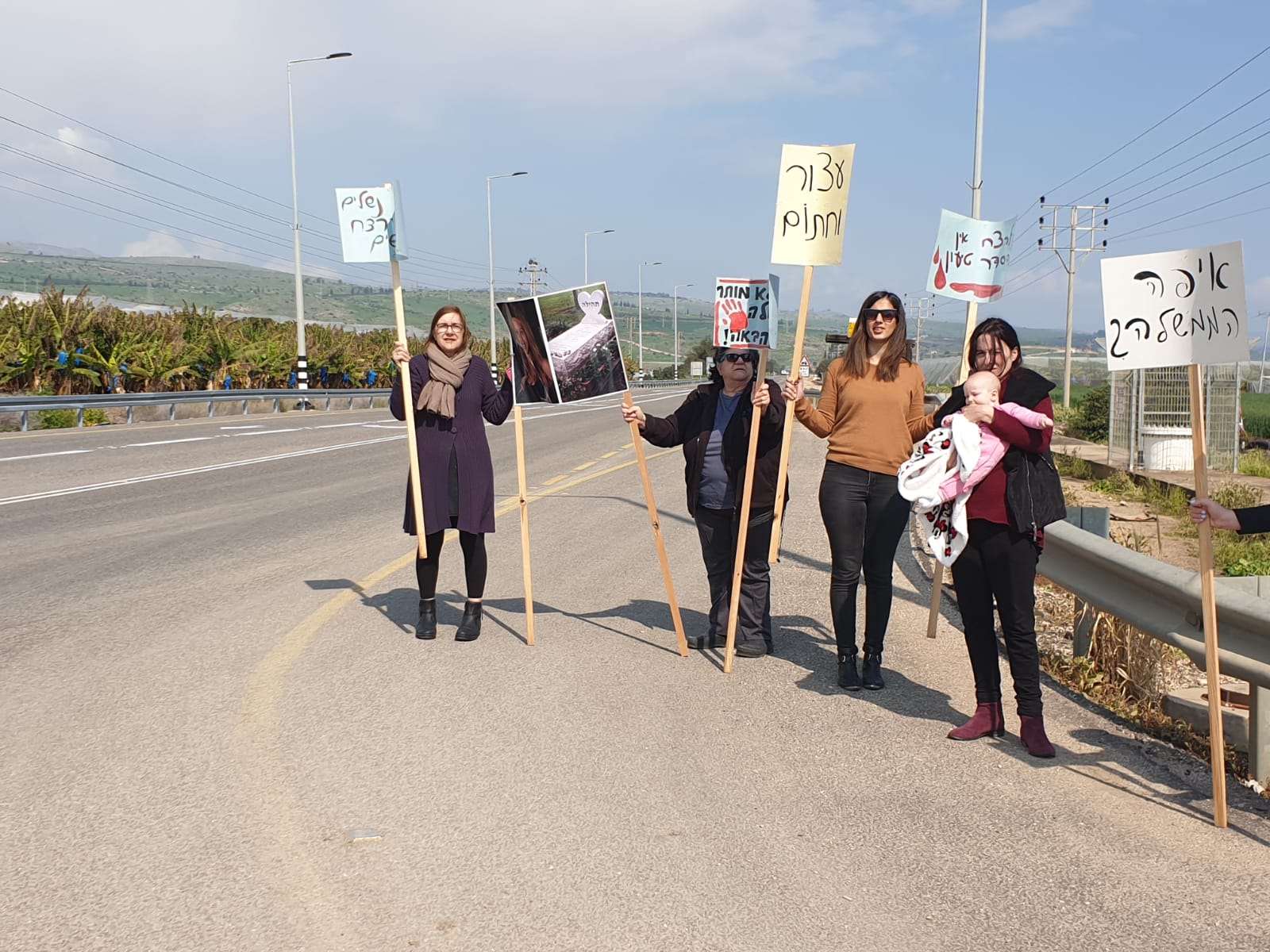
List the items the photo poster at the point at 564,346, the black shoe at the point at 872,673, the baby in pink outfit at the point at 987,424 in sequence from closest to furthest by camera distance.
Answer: the baby in pink outfit at the point at 987,424, the black shoe at the point at 872,673, the photo poster at the point at 564,346

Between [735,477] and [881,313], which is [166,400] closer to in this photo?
[735,477]

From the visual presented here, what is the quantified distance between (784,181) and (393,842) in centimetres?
444

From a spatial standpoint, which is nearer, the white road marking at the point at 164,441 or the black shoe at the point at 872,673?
the black shoe at the point at 872,673

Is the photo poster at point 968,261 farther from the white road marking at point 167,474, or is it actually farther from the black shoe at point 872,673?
the white road marking at point 167,474

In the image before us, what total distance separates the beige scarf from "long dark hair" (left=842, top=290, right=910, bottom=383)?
8.02ft

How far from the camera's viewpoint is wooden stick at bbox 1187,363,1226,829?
454cm

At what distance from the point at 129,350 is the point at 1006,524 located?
96.8 feet

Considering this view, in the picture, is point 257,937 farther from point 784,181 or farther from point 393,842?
point 784,181

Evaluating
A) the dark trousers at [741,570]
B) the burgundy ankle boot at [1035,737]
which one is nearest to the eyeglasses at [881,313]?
the dark trousers at [741,570]

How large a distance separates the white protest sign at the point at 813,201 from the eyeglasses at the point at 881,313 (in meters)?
0.97

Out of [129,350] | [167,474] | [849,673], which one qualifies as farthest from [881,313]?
[129,350]

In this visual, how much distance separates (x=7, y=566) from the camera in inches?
379

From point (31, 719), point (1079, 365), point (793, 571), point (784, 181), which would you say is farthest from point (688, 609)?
point (1079, 365)

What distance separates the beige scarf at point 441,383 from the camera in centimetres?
732
